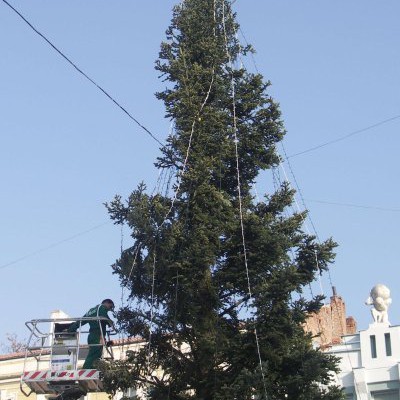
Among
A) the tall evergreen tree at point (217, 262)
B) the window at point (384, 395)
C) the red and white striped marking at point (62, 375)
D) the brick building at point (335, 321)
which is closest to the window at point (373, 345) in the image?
the window at point (384, 395)

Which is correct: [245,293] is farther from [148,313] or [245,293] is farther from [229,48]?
[229,48]

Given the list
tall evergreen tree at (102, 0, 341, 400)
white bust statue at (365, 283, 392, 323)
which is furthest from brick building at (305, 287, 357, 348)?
tall evergreen tree at (102, 0, 341, 400)

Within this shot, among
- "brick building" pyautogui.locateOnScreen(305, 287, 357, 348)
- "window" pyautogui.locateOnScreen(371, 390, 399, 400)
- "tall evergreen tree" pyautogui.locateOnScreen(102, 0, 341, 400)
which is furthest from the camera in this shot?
"brick building" pyautogui.locateOnScreen(305, 287, 357, 348)

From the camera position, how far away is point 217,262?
1842 cm

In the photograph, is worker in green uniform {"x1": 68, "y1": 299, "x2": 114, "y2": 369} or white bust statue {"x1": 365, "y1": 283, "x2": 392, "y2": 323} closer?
worker in green uniform {"x1": 68, "y1": 299, "x2": 114, "y2": 369}

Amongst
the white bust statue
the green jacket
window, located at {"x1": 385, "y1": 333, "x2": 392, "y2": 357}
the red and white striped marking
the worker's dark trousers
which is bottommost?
the red and white striped marking

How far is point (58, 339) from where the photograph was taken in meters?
18.7

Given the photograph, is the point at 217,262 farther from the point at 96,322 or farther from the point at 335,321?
the point at 335,321

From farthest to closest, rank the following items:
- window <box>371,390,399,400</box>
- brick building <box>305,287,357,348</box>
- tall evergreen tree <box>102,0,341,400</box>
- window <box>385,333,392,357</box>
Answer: brick building <box>305,287,357,348</box> < window <box>385,333,392,357</box> < window <box>371,390,399,400</box> < tall evergreen tree <box>102,0,341,400</box>

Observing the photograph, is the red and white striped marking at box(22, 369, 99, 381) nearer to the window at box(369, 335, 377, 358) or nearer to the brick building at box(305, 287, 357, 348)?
the window at box(369, 335, 377, 358)

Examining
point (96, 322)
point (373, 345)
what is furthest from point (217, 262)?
point (373, 345)

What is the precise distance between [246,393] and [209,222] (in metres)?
3.51

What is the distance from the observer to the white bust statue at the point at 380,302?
28516mm

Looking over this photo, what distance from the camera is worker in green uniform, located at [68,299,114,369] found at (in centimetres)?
1841
